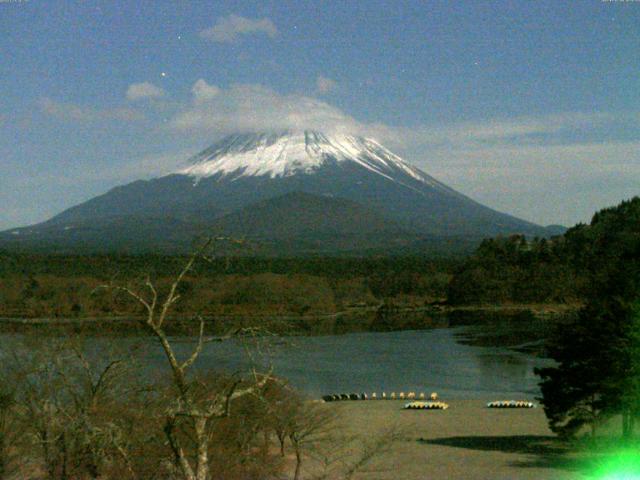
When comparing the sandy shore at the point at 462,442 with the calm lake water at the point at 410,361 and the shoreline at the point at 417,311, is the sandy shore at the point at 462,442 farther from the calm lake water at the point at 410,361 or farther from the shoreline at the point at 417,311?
the shoreline at the point at 417,311

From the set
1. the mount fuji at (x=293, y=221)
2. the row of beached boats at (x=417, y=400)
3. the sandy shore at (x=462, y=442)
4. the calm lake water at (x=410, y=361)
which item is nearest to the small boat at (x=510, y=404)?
the row of beached boats at (x=417, y=400)

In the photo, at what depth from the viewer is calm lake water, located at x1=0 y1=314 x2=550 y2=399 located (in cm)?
2961

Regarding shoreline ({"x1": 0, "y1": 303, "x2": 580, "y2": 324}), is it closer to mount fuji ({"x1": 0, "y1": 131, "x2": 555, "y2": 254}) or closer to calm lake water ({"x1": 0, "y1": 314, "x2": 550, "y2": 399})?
calm lake water ({"x1": 0, "y1": 314, "x2": 550, "y2": 399})

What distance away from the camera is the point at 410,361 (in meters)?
37.5

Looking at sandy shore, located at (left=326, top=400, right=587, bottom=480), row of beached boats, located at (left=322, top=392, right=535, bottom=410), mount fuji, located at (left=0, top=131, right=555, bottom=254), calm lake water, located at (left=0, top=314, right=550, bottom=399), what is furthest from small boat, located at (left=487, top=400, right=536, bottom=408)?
mount fuji, located at (left=0, top=131, right=555, bottom=254)

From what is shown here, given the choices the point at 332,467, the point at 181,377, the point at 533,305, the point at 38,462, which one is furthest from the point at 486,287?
the point at 181,377

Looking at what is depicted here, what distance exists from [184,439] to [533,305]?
60.8 metres

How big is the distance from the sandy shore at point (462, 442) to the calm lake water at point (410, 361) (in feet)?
10.5

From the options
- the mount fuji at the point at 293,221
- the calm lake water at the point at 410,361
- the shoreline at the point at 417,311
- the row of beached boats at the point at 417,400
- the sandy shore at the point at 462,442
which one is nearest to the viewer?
the sandy shore at the point at 462,442

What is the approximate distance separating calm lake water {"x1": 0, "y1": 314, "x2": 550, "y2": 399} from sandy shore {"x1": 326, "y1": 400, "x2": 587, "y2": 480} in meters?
3.20

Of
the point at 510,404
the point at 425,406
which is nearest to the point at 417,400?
the point at 425,406

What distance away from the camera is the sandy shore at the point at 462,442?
14.2 meters

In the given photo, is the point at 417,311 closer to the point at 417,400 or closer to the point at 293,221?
the point at 417,400

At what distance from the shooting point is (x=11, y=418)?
991 cm
